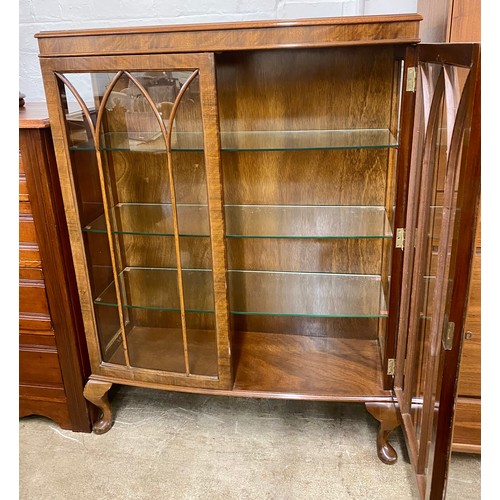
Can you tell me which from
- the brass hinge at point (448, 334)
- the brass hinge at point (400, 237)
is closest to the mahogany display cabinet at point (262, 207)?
the brass hinge at point (400, 237)

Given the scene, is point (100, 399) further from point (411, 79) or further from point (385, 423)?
point (411, 79)

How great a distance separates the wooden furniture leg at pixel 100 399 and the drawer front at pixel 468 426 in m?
1.00

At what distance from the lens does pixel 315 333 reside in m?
1.71

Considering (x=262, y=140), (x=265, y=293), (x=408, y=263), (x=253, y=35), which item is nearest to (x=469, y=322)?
(x=408, y=263)

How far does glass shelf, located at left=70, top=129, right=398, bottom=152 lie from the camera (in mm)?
1270

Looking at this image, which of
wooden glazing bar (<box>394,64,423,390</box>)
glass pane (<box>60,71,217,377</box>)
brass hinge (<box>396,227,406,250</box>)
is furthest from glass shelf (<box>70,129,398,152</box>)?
brass hinge (<box>396,227,406,250</box>)

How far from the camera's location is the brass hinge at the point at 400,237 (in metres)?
1.25

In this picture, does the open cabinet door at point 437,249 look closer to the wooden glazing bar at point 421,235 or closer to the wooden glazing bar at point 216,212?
the wooden glazing bar at point 421,235

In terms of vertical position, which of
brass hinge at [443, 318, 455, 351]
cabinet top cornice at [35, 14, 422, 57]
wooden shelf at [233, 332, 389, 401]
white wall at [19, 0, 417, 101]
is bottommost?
wooden shelf at [233, 332, 389, 401]

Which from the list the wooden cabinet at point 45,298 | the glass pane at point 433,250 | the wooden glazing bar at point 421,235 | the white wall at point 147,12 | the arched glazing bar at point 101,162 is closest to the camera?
the glass pane at point 433,250

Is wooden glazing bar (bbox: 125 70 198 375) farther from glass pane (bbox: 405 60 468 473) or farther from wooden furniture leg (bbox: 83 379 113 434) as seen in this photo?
glass pane (bbox: 405 60 468 473)

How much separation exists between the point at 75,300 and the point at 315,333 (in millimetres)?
817

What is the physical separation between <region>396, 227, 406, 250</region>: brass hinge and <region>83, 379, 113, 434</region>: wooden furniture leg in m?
0.97
